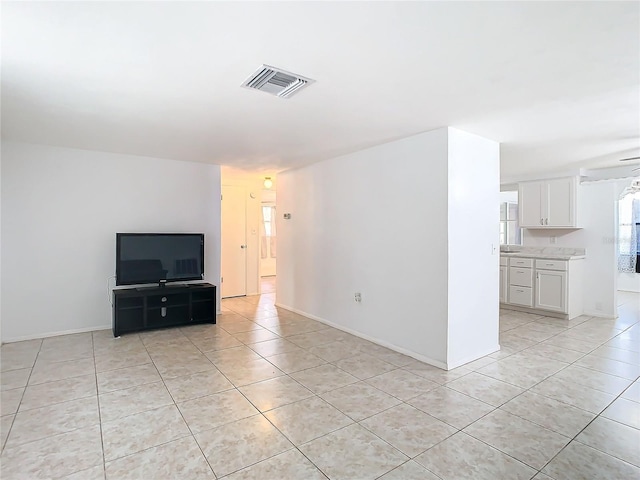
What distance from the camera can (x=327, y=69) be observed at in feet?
6.92

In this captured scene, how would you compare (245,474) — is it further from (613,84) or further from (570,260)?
(570,260)

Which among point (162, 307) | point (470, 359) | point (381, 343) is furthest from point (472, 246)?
point (162, 307)

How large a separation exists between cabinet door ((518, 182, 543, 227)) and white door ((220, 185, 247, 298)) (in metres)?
5.16

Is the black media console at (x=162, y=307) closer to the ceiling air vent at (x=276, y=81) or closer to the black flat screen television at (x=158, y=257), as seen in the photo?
the black flat screen television at (x=158, y=257)

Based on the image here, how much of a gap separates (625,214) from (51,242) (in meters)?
10.8

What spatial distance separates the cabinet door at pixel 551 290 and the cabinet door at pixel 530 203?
0.96 meters

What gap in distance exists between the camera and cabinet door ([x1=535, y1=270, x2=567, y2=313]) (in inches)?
205

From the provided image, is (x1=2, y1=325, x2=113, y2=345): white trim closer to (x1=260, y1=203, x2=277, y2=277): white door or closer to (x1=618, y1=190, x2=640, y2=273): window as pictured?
(x1=260, y1=203, x2=277, y2=277): white door

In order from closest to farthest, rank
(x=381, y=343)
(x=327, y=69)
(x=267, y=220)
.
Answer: (x=327, y=69), (x=381, y=343), (x=267, y=220)

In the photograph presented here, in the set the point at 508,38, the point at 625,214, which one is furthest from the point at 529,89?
the point at 625,214

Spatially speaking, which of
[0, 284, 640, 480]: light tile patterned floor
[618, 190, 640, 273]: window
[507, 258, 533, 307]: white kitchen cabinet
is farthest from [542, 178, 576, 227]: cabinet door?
[618, 190, 640, 273]: window

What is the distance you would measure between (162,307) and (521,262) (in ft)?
18.0

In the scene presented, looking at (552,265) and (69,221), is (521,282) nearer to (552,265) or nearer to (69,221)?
(552,265)

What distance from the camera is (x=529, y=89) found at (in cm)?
240
